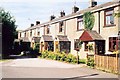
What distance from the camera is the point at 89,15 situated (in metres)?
29.3

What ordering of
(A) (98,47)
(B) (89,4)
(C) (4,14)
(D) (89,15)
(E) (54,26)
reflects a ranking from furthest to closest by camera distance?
(E) (54,26) < (C) (4,14) < (B) (89,4) < (D) (89,15) < (A) (98,47)

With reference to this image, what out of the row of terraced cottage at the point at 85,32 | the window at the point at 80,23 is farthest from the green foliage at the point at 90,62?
the window at the point at 80,23

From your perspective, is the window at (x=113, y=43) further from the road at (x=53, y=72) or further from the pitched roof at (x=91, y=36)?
the road at (x=53, y=72)

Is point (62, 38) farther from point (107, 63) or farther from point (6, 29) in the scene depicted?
point (107, 63)

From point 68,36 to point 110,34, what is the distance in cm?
1095

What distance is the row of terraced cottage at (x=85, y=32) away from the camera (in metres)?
25.2

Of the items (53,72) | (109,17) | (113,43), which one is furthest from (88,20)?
(53,72)

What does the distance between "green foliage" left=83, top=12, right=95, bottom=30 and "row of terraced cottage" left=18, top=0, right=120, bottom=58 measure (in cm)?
51

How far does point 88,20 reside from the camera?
96.7 feet

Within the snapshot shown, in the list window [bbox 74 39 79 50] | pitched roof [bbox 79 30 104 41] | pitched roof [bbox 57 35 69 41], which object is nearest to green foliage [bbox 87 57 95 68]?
pitched roof [bbox 79 30 104 41]

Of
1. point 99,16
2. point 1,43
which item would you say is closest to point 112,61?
point 99,16

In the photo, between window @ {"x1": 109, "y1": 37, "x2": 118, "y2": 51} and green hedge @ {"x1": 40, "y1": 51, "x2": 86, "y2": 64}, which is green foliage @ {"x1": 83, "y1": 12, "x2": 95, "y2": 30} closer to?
window @ {"x1": 109, "y1": 37, "x2": 118, "y2": 51}

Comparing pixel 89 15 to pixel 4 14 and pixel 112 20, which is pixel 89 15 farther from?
pixel 4 14

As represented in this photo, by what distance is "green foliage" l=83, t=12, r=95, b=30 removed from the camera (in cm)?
2894
